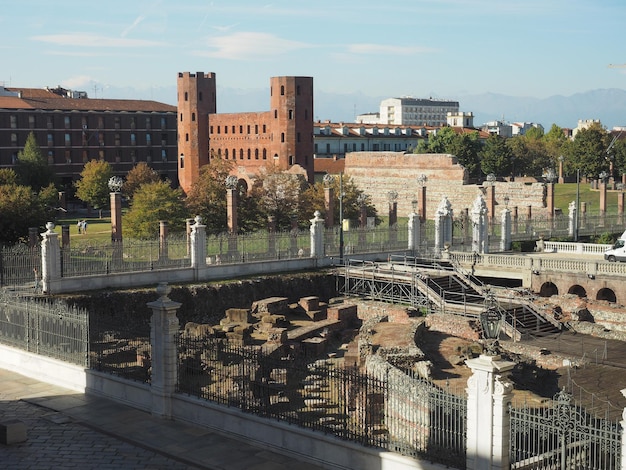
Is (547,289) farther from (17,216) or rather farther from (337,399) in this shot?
(17,216)

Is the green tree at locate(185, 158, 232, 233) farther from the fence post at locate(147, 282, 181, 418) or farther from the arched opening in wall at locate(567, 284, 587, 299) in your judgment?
the fence post at locate(147, 282, 181, 418)

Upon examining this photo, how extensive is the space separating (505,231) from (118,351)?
102 ft

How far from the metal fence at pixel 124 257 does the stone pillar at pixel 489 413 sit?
21729 mm

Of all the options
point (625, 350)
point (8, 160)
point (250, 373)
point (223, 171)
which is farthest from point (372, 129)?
point (250, 373)

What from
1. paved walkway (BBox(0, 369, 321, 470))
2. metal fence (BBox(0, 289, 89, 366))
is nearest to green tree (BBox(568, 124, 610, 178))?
metal fence (BBox(0, 289, 89, 366))

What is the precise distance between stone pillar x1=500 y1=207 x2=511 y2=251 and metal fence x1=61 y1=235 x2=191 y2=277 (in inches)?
755

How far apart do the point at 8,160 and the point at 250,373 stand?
84.6 metres

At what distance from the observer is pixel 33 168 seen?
8719 centimetres

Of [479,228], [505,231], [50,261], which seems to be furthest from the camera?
[505,231]

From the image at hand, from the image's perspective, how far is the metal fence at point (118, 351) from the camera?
822 inches

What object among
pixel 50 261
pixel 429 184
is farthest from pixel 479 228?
pixel 429 184

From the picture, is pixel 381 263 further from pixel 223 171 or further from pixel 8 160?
pixel 8 160

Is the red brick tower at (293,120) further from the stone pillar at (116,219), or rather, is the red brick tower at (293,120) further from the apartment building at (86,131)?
the stone pillar at (116,219)

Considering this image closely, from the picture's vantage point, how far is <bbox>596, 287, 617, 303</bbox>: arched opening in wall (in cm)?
3944
